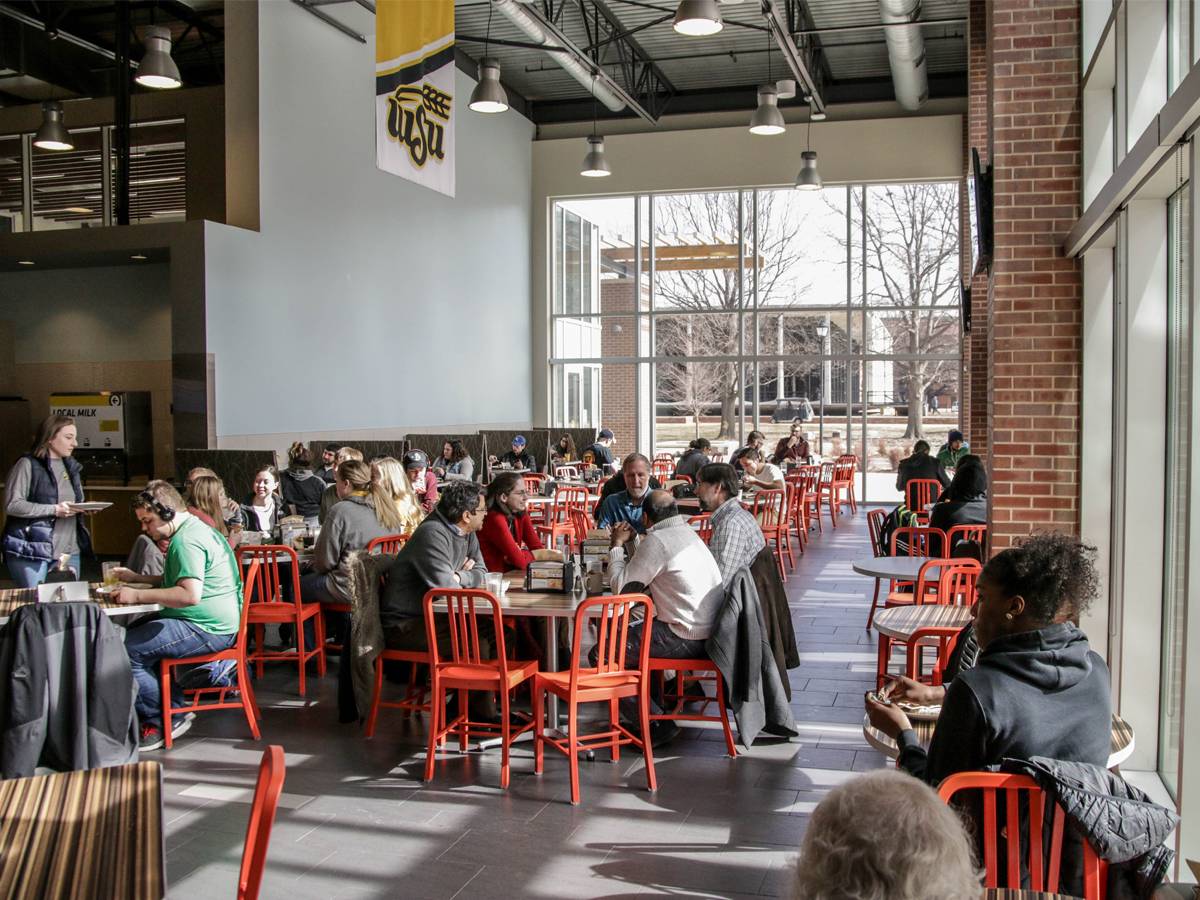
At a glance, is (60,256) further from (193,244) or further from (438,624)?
(438,624)

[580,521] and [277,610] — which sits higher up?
[580,521]

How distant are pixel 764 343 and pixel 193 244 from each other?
10259mm

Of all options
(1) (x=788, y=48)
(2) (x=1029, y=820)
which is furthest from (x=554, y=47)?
(2) (x=1029, y=820)

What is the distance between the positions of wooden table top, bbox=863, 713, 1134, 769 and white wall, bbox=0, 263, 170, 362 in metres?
10.5

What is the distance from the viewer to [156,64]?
361 inches

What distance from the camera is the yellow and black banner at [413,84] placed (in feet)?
23.8

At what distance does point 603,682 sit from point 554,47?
10097mm

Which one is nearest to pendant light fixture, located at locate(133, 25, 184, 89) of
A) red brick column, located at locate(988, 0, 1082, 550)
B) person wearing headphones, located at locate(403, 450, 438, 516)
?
person wearing headphones, located at locate(403, 450, 438, 516)

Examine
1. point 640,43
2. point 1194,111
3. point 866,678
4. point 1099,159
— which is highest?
point 640,43

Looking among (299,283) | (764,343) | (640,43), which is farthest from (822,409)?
(299,283)

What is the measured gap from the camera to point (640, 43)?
603 inches

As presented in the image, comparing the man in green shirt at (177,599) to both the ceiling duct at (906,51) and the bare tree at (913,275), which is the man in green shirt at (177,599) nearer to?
the ceiling duct at (906,51)

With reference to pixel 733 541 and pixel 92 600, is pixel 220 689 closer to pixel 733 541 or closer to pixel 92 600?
pixel 92 600

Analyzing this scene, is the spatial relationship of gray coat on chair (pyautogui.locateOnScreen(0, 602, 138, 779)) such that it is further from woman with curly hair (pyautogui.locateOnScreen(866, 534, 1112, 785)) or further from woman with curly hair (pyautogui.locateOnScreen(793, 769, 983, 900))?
woman with curly hair (pyautogui.locateOnScreen(793, 769, 983, 900))
